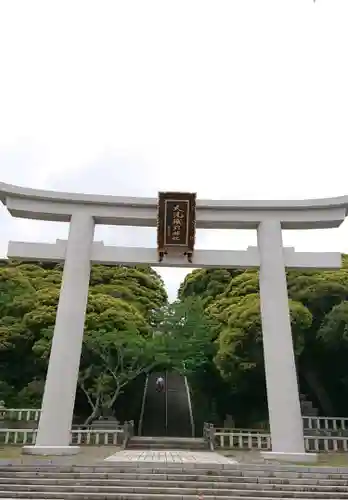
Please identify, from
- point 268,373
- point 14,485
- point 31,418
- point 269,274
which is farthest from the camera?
point 31,418

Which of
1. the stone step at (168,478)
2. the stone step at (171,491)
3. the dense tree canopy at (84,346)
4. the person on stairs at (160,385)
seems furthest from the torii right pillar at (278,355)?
the person on stairs at (160,385)

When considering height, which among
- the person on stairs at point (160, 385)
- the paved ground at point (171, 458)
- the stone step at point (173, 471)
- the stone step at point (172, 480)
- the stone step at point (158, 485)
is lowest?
the stone step at point (158, 485)

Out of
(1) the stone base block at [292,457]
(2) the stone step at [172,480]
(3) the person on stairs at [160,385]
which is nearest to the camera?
(2) the stone step at [172,480]

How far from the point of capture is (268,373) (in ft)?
37.2

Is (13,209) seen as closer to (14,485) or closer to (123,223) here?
(123,223)

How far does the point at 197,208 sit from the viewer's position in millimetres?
12453

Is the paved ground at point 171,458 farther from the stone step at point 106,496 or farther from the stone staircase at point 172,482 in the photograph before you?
the stone step at point 106,496

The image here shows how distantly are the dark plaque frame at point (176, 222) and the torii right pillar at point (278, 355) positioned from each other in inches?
72.0

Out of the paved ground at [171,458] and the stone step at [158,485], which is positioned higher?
the paved ground at [171,458]

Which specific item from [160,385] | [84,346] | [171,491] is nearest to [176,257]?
[171,491]

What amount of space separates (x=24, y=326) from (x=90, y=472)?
34.8ft

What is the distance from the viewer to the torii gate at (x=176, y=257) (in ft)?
37.4

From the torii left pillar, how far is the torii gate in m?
0.02

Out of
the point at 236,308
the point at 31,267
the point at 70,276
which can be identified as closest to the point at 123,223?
the point at 70,276
